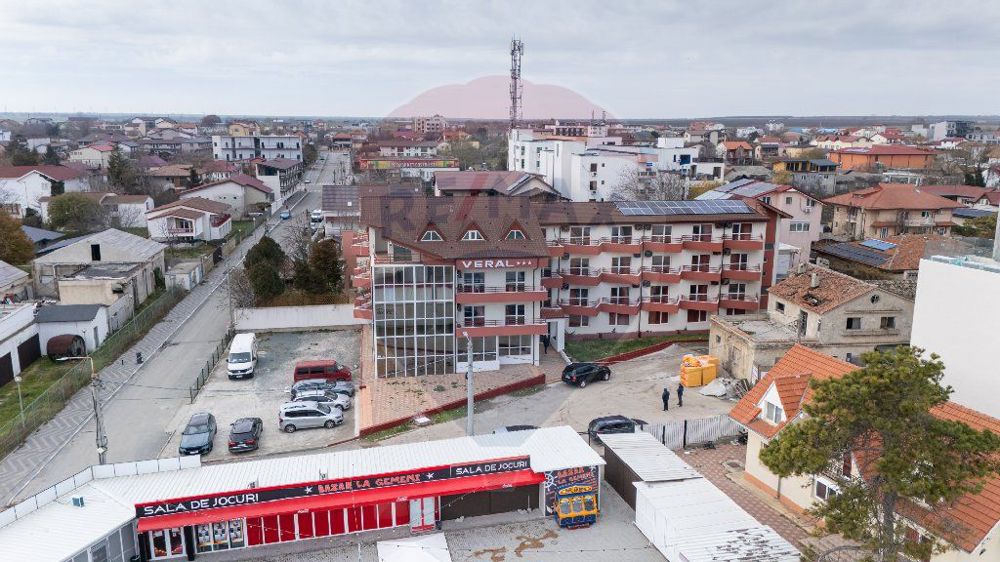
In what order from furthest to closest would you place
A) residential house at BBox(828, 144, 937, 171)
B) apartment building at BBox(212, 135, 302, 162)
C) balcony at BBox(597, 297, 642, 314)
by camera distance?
residential house at BBox(828, 144, 937, 171) → apartment building at BBox(212, 135, 302, 162) → balcony at BBox(597, 297, 642, 314)

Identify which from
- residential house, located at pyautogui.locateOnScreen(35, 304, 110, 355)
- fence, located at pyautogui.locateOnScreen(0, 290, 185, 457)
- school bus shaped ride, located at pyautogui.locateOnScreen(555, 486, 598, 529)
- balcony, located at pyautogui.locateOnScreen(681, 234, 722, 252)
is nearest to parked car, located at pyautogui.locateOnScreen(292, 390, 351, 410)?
fence, located at pyautogui.locateOnScreen(0, 290, 185, 457)

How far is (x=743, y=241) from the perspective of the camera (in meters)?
38.9

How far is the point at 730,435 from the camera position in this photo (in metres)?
26.7

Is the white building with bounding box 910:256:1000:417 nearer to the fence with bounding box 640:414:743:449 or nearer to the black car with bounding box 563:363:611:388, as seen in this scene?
the fence with bounding box 640:414:743:449

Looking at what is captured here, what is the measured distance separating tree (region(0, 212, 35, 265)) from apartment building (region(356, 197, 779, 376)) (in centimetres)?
2747

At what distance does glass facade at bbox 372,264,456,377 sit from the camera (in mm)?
31594

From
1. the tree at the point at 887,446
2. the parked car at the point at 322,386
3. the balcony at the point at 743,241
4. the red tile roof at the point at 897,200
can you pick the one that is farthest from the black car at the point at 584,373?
the red tile roof at the point at 897,200

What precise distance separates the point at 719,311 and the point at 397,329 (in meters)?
19.1

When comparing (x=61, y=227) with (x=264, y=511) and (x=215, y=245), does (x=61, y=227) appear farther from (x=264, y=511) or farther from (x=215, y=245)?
(x=264, y=511)

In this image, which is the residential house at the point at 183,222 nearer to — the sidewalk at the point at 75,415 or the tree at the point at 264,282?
the sidewalk at the point at 75,415

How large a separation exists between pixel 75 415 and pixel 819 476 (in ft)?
93.3

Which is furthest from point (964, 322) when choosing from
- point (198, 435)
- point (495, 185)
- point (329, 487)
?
point (495, 185)

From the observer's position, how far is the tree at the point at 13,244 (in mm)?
47594

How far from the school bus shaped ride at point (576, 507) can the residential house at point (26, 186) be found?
74017mm
